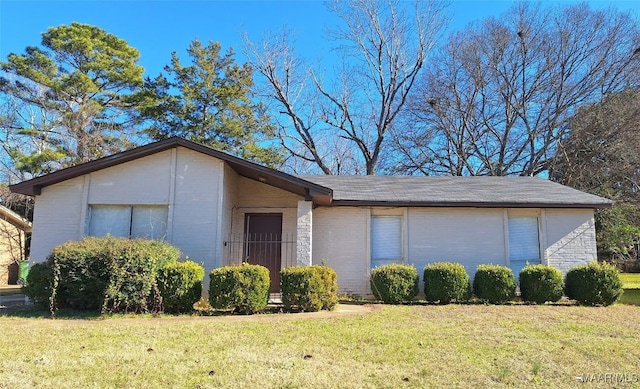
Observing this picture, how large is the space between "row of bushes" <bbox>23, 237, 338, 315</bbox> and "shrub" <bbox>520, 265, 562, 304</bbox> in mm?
4953

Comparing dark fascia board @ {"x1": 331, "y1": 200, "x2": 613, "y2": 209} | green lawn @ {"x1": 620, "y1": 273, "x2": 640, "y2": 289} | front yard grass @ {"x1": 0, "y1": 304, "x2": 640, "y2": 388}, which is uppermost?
dark fascia board @ {"x1": 331, "y1": 200, "x2": 613, "y2": 209}

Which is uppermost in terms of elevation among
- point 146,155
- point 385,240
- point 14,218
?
point 146,155

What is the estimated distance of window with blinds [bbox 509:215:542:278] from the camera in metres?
12.2

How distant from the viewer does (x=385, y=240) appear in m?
12.3

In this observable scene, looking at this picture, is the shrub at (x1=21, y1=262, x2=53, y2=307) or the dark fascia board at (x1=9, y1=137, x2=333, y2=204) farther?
the dark fascia board at (x1=9, y1=137, x2=333, y2=204)

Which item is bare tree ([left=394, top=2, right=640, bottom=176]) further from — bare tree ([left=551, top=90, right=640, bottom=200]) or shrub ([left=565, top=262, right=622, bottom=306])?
shrub ([left=565, top=262, right=622, bottom=306])

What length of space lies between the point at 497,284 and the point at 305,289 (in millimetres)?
4698

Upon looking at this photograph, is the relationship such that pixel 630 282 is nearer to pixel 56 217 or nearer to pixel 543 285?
pixel 543 285

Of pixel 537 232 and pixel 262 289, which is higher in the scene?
pixel 537 232

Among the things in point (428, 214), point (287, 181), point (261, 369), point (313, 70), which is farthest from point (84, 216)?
point (313, 70)

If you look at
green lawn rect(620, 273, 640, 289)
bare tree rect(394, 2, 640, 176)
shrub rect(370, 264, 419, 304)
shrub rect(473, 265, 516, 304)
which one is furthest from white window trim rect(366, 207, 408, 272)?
bare tree rect(394, 2, 640, 176)

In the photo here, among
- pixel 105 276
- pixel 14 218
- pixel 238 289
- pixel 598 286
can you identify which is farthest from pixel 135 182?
pixel 14 218

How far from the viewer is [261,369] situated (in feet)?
16.2

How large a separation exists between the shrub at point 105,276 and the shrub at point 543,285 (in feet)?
27.4
